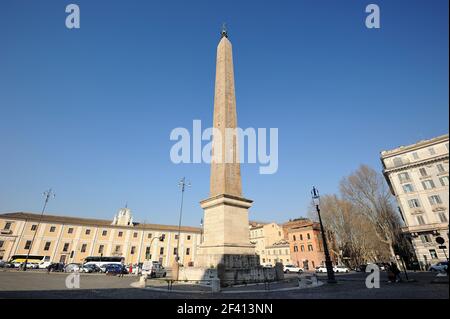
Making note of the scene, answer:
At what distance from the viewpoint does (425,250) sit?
413 centimetres

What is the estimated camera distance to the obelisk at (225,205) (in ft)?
42.9

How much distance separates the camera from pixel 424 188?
342cm

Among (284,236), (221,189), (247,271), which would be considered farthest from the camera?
(284,236)

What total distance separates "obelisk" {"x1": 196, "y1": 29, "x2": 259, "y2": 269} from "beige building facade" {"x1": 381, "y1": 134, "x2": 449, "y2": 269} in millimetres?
9596

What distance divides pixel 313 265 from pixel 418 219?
165 feet

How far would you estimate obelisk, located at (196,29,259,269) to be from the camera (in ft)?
42.9

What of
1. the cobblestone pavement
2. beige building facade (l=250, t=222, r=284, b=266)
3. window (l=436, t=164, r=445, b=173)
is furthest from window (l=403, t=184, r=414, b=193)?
beige building facade (l=250, t=222, r=284, b=266)

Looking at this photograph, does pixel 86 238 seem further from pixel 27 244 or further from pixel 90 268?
pixel 90 268

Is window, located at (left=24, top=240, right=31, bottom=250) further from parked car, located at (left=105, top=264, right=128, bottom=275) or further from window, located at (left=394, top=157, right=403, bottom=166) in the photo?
window, located at (left=394, top=157, right=403, bottom=166)

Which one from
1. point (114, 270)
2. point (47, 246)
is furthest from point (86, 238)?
point (114, 270)

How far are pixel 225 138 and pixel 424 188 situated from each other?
12915 mm
